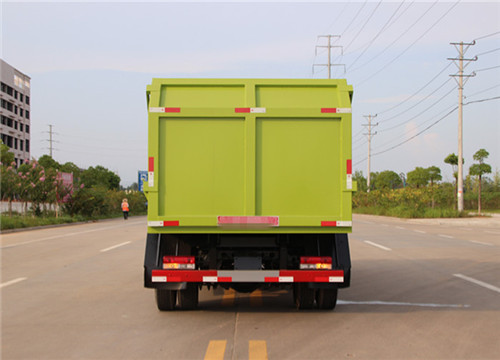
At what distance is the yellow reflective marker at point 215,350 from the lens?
4.95 meters

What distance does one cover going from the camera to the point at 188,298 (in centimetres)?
701

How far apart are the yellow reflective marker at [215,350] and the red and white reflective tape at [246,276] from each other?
35.1 inches

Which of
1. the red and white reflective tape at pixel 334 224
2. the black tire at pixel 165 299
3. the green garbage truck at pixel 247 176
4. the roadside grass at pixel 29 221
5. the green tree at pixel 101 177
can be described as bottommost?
the roadside grass at pixel 29 221

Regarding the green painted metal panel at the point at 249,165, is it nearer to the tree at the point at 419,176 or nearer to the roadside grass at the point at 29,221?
the roadside grass at the point at 29,221

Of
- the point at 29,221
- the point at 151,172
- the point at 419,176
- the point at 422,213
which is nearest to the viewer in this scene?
the point at 151,172

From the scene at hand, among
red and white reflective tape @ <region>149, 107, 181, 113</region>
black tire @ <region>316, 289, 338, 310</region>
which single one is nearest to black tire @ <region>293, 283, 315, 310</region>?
black tire @ <region>316, 289, 338, 310</region>

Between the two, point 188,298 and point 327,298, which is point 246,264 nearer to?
point 188,298

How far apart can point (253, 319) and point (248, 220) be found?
4.28 ft

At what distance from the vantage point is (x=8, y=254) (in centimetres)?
1420

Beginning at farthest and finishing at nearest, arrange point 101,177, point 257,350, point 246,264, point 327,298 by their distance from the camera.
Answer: point 101,177
point 327,298
point 246,264
point 257,350

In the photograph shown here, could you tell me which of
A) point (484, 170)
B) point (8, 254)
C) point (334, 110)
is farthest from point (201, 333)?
point (484, 170)

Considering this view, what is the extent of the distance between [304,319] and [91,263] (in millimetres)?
7137

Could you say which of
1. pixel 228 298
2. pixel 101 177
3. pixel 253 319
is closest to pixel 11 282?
pixel 228 298

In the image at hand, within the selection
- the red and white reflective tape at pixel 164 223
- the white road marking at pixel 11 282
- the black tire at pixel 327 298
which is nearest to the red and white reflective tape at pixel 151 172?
the red and white reflective tape at pixel 164 223
